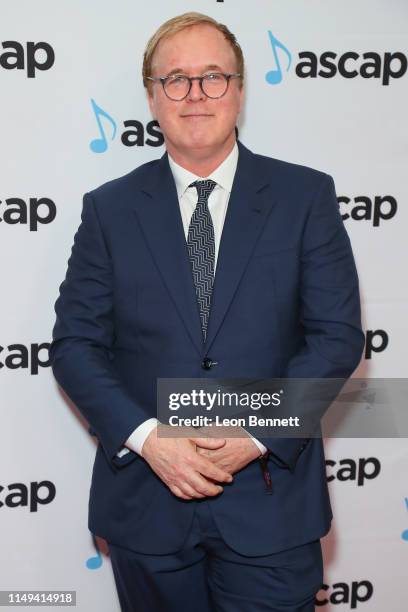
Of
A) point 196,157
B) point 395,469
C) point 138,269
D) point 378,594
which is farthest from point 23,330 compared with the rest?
point 378,594

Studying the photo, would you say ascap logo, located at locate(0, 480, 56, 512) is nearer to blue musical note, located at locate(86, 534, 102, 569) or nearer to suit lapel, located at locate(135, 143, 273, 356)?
blue musical note, located at locate(86, 534, 102, 569)

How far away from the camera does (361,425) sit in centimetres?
282

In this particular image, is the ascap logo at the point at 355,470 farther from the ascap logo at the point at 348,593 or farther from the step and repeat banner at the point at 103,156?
the ascap logo at the point at 348,593

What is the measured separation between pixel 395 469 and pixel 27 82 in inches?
72.1

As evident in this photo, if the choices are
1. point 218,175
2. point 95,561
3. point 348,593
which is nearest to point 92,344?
point 218,175

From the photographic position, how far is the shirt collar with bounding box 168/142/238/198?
83.4 inches

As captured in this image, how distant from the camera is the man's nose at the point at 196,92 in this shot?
2027 mm

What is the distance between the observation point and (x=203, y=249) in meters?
2.06

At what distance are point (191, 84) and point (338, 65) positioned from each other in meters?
0.75

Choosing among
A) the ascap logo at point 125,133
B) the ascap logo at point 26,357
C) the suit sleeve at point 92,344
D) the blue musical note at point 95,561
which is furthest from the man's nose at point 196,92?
the blue musical note at point 95,561

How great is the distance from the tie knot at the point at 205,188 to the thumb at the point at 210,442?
2.05 ft

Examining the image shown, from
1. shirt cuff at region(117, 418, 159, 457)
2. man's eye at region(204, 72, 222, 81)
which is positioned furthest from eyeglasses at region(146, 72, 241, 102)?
shirt cuff at region(117, 418, 159, 457)

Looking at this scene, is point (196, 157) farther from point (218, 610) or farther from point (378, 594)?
point (378, 594)

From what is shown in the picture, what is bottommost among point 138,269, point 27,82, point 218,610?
point 218,610
